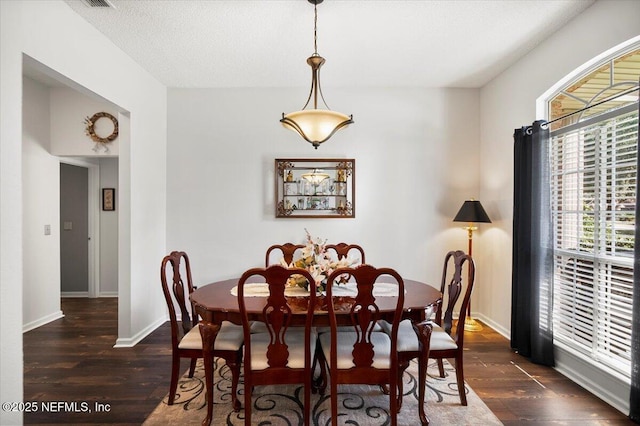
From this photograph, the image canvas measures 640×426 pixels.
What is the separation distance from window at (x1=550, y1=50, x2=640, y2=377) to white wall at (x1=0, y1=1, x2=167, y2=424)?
3.90m

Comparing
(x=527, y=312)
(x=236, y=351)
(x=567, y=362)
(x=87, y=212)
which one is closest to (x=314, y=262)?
(x=236, y=351)

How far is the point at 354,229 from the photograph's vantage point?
4.05 meters

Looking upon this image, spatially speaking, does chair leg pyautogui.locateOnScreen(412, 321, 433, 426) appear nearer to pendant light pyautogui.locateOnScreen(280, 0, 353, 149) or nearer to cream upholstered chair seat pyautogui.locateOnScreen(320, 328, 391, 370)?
cream upholstered chair seat pyautogui.locateOnScreen(320, 328, 391, 370)

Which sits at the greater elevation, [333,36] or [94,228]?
[333,36]

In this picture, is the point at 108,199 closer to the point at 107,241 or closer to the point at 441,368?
the point at 107,241

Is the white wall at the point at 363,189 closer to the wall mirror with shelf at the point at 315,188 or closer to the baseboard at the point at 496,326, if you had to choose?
the wall mirror with shelf at the point at 315,188

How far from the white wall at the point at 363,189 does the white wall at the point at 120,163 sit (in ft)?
1.50

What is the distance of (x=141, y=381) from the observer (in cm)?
259

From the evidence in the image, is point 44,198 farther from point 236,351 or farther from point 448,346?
point 448,346

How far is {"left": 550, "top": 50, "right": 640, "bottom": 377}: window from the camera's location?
2.25 meters

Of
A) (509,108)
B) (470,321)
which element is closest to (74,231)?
(470,321)

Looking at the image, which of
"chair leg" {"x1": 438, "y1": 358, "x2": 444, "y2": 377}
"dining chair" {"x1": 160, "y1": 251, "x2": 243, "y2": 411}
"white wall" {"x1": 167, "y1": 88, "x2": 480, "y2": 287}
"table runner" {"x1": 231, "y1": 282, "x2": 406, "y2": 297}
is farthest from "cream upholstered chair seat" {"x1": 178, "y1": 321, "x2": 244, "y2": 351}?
"white wall" {"x1": 167, "y1": 88, "x2": 480, "y2": 287}

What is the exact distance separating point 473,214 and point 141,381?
348 centimetres

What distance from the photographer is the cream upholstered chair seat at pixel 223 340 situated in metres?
2.12
